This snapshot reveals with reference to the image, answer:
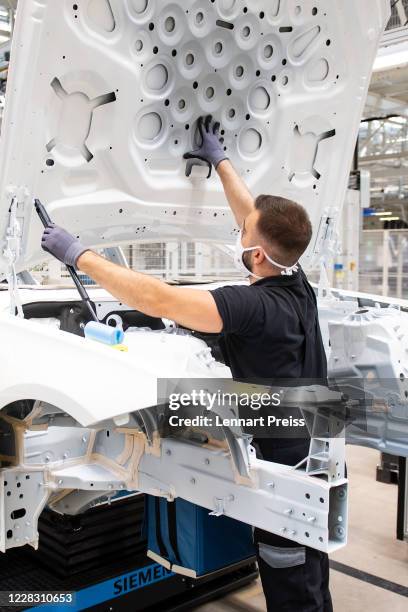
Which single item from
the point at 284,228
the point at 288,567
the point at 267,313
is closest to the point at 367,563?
the point at 288,567

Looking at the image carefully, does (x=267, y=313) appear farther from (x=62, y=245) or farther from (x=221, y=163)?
(x=221, y=163)

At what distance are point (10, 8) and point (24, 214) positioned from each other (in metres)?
4.96

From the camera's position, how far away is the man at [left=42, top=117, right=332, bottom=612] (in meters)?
1.87

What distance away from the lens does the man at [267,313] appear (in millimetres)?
1870

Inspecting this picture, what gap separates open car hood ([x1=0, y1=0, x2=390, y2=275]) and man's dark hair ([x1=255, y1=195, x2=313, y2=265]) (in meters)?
0.74

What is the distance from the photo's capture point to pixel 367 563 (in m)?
3.51

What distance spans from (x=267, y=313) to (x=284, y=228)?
0.26 meters

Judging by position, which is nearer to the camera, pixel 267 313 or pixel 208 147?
pixel 267 313

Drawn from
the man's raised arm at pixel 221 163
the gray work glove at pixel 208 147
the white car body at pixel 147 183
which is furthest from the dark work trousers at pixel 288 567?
the gray work glove at pixel 208 147

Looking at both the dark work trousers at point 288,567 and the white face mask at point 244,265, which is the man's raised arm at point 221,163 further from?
the dark work trousers at point 288,567

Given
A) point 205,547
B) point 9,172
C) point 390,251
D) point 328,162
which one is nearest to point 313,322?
point 205,547

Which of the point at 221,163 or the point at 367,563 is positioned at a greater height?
the point at 221,163

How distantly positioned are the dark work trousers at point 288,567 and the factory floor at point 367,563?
3.89ft

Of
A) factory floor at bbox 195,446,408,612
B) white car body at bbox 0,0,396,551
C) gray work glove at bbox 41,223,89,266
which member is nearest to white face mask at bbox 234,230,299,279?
white car body at bbox 0,0,396,551
